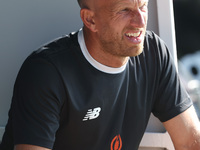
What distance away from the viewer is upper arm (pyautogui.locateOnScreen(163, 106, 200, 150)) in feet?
6.93

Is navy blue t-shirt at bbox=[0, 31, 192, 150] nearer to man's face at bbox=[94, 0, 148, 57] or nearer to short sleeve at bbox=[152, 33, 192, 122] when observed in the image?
short sleeve at bbox=[152, 33, 192, 122]

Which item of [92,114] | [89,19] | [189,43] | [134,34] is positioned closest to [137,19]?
[134,34]

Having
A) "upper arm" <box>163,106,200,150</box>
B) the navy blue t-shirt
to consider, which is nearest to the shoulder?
the navy blue t-shirt

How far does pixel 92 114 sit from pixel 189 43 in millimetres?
1445

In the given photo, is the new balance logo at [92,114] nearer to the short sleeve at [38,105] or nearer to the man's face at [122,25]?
the short sleeve at [38,105]

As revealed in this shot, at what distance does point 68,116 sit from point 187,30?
5.02 feet

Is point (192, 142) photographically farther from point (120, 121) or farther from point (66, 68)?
point (66, 68)

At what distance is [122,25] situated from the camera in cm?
192

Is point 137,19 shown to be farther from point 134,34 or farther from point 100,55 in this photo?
point 100,55

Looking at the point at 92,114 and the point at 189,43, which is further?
the point at 189,43

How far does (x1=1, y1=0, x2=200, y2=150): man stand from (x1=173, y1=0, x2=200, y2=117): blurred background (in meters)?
0.71

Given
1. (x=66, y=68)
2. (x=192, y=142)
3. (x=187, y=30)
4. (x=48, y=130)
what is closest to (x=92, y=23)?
(x=66, y=68)

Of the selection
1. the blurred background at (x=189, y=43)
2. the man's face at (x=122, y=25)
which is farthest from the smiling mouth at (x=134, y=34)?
the blurred background at (x=189, y=43)

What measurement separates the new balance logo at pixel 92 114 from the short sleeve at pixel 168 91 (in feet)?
1.31
